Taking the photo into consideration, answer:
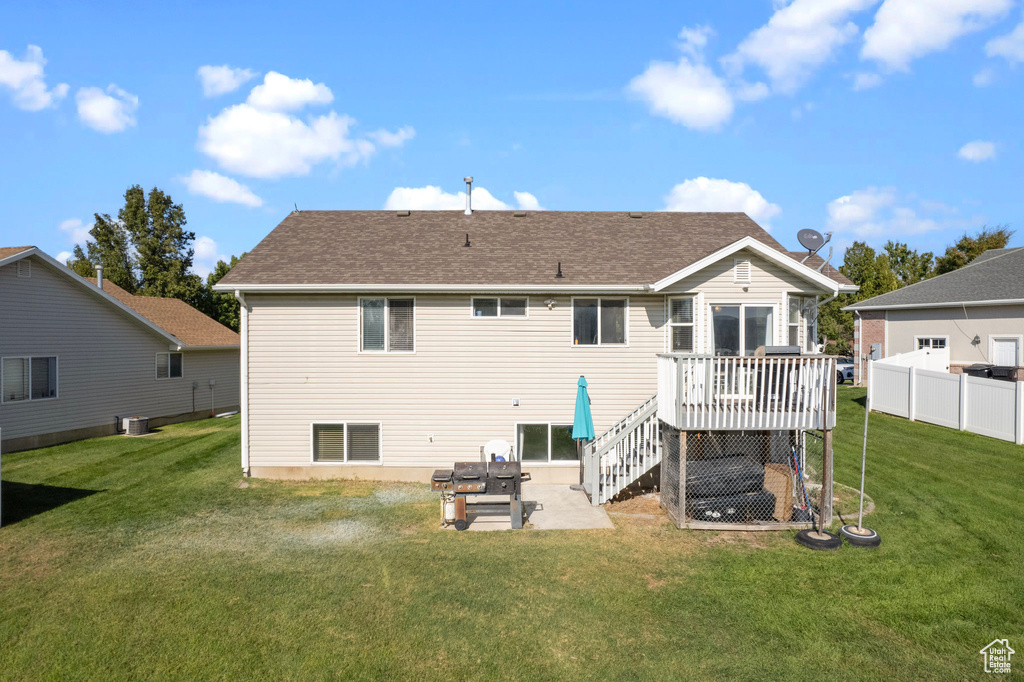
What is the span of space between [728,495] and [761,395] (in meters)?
1.97

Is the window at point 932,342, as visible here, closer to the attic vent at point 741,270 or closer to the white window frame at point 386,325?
the attic vent at point 741,270

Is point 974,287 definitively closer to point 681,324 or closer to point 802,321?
point 802,321

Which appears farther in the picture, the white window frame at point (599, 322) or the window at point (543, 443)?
the window at point (543, 443)

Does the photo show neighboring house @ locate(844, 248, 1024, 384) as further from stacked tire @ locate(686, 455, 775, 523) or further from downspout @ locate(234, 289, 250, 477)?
downspout @ locate(234, 289, 250, 477)

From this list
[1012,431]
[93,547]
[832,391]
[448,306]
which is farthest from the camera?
[1012,431]

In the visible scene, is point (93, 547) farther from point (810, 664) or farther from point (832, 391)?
point (832, 391)

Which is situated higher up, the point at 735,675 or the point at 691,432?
the point at 691,432


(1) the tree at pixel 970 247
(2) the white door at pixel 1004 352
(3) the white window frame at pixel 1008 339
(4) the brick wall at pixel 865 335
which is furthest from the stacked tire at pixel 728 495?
(1) the tree at pixel 970 247

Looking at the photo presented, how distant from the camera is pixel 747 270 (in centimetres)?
1128

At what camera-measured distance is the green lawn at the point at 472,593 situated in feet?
19.1

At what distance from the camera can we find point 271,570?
7.91 meters

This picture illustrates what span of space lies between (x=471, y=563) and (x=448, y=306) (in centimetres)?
617

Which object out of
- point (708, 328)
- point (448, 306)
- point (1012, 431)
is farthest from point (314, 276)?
point (1012, 431)

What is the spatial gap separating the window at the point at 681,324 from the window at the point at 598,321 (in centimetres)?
108
